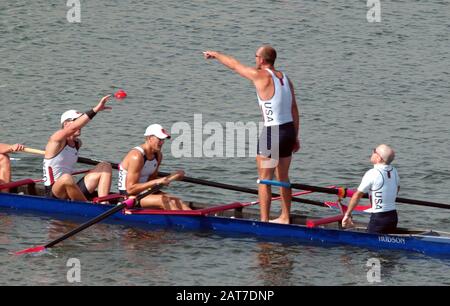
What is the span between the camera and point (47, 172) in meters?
21.2

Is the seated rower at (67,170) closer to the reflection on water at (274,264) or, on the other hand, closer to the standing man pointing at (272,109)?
the standing man pointing at (272,109)

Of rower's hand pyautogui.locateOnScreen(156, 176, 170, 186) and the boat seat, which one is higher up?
rower's hand pyautogui.locateOnScreen(156, 176, 170, 186)

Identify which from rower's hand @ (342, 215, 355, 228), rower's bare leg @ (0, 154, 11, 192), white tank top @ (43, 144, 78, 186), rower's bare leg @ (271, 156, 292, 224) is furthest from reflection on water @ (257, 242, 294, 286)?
rower's bare leg @ (0, 154, 11, 192)

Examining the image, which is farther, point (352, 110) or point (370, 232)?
point (352, 110)

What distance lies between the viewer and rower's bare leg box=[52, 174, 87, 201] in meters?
21.0

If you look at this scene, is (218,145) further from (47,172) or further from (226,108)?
(47,172)

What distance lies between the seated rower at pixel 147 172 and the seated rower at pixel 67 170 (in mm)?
548

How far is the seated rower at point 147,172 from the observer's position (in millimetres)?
20266

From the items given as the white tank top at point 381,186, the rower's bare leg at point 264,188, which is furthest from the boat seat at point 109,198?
the white tank top at point 381,186

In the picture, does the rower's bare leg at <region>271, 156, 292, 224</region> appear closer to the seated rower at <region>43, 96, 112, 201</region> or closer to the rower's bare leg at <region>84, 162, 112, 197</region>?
the rower's bare leg at <region>84, 162, 112, 197</region>

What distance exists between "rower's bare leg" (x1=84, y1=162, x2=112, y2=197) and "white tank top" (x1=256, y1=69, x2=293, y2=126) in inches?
130
